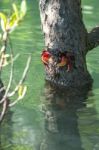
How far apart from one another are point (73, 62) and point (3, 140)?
198 centimetres

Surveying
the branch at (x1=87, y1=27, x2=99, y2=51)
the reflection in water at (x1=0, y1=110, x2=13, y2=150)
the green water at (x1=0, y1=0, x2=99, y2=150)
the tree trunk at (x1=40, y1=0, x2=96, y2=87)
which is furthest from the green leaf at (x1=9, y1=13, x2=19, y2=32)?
the branch at (x1=87, y1=27, x2=99, y2=51)

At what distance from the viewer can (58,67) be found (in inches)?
251

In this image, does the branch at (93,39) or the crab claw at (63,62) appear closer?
the crab claw at (63,62)

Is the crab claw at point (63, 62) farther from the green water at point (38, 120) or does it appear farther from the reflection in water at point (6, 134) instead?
the reflection in water at point (6, 134)

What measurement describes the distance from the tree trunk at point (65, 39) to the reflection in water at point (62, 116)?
0.17 meters

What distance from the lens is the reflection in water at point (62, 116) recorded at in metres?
4.70

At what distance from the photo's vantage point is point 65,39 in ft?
20.6

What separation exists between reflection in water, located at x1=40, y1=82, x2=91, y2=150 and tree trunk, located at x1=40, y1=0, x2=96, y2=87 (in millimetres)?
166

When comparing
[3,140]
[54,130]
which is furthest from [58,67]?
[3,140]

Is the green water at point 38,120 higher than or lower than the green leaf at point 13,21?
lower

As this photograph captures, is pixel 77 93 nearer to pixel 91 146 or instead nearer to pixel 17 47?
pixel 91 146

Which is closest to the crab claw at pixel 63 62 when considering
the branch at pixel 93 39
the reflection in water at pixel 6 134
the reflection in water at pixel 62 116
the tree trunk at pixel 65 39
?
the tree trunk at pixel 65 39

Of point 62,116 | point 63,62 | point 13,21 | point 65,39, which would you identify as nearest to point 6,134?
point 62,116

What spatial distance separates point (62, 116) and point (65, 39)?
1.18 meters
